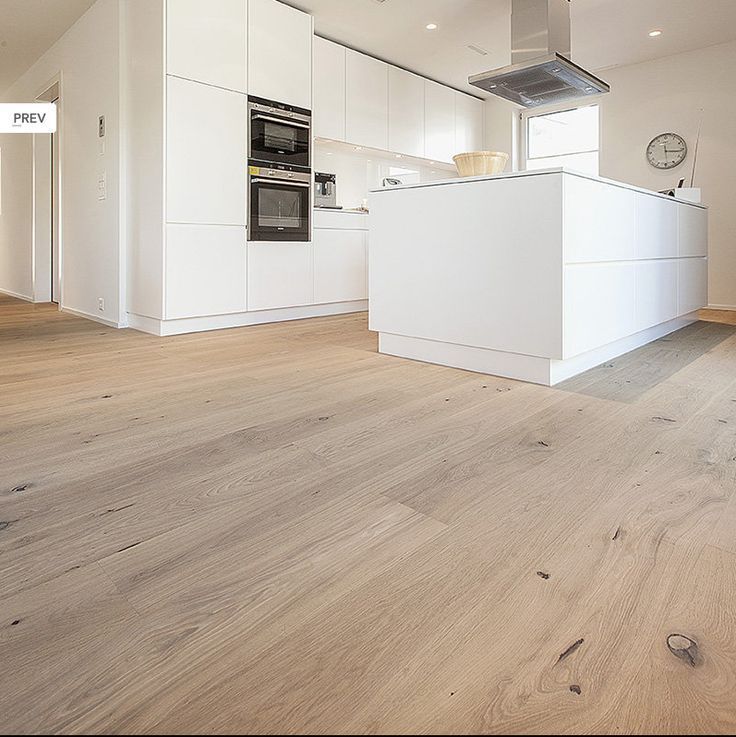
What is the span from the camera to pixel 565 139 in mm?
6727

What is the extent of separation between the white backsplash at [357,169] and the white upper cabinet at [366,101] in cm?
28

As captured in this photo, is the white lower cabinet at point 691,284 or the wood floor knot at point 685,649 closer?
the wood floor knot at point 685,649

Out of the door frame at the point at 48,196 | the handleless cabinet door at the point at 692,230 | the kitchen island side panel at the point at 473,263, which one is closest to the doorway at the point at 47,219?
the door frame at the point at 48,196

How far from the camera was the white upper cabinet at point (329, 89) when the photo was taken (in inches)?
200

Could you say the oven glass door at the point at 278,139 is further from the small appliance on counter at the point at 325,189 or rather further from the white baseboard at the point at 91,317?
the white baseboard at the point at 91,317

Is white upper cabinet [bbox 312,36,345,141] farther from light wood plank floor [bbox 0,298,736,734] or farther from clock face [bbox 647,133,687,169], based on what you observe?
light wood plank floor [bbox 0,298,736,734]

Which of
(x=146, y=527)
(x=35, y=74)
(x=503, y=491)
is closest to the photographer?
(x=146, y=527)

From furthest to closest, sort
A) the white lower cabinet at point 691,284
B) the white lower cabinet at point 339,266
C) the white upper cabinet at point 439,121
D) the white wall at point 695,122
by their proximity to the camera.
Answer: the white upper cabinet at point 439,121, the white wall at point 695,122, the white lower cabinet at point 339,266, the white lower cabinet at point 691,284

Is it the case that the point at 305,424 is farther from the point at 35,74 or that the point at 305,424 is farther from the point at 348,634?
the point at 35,74

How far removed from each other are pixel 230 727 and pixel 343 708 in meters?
0.14

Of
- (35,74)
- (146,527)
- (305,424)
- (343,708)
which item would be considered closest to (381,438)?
(305,424)

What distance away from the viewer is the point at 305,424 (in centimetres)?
196

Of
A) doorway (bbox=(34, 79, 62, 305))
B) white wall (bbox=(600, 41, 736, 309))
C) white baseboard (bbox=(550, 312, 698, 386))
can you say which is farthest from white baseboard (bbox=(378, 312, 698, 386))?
doorway (bbox=(34, 79, 62, 305))

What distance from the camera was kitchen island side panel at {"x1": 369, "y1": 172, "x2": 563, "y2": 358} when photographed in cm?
247
